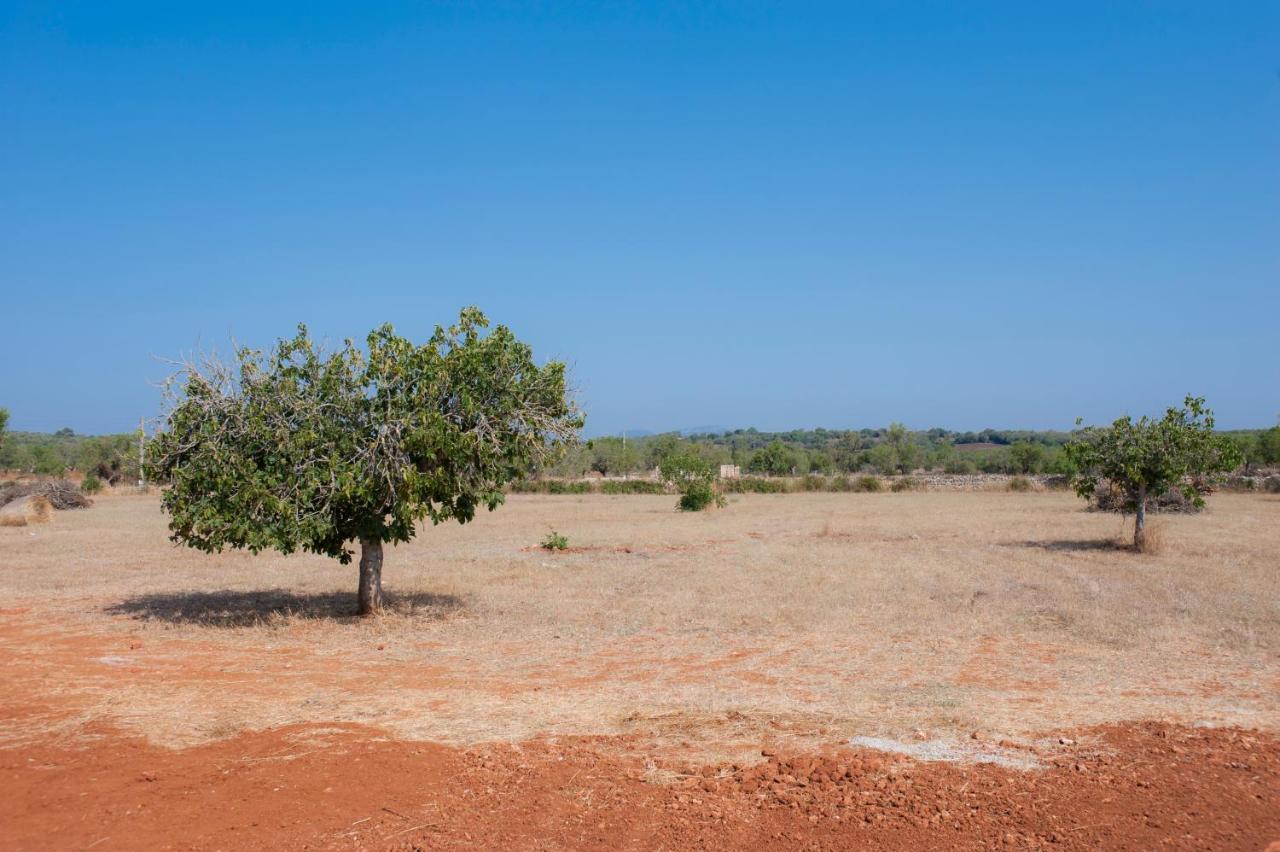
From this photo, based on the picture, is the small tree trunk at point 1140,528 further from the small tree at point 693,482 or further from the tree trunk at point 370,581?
the small tree at point 693,482

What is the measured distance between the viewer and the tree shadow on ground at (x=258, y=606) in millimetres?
13922

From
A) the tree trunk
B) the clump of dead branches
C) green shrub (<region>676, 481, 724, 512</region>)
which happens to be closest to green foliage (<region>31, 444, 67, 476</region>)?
the clump of dead branches

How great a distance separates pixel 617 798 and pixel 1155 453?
18.8 m

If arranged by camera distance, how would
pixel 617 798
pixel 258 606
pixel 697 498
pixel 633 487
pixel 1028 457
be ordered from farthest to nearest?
pixel 1028 457, pixel 633 487, pixel 697 498, pixel 258 606, pixel 617 798

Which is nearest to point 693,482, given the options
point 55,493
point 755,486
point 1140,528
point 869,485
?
point 755,486

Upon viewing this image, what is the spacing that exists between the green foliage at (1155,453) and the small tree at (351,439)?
14.4 meters

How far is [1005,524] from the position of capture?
30078 mm

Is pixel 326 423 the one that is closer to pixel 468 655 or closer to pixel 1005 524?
pixel 468 655

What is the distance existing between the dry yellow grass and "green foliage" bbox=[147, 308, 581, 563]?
174 centimetres

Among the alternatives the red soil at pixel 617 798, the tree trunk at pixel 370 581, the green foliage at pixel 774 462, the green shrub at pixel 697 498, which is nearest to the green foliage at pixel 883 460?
the green foliage at pixel 774 462

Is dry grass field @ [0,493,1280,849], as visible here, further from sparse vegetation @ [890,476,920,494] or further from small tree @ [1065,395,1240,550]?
sparse vegetation @ [890,476,920,494]

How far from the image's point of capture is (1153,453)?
68.5 feet

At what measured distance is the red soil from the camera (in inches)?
228

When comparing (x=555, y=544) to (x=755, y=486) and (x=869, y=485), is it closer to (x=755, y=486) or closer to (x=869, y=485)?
(x=755, y=486)
